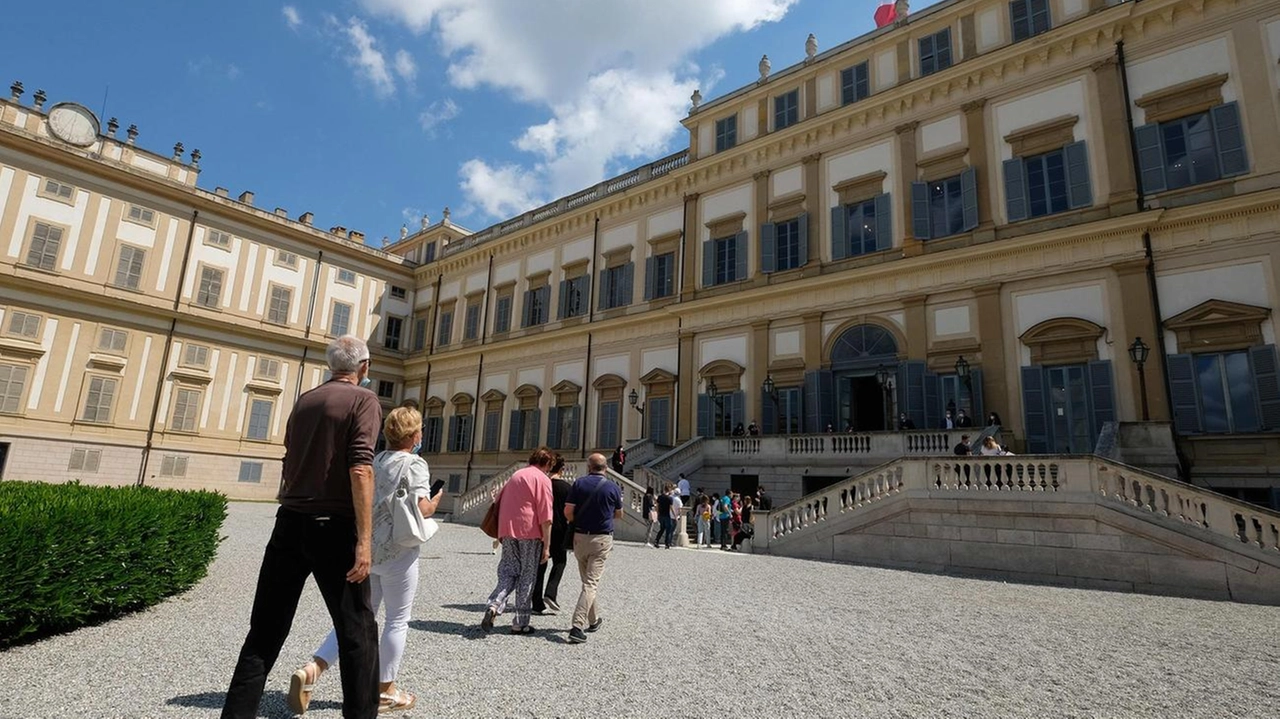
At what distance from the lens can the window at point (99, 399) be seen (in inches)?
1003

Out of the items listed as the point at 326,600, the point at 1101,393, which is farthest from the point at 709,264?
the point at 326,600

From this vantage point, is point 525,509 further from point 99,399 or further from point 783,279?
point 99,399

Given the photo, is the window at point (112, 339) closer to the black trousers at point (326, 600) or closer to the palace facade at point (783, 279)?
the palace facade at point (783, 279)

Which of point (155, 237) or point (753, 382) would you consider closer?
point (753, 382)

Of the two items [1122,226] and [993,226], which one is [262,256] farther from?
[1122,226]

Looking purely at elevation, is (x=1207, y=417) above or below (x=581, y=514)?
above

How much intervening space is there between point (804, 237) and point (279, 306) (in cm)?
2394

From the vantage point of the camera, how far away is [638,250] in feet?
88.0

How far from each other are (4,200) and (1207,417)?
122 ft

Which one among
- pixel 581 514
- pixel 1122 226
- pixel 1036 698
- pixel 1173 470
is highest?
pixel 1122 226

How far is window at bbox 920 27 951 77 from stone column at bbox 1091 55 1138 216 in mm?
4073

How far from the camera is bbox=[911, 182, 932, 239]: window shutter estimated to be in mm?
19344

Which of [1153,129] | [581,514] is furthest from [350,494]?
[1153,129]

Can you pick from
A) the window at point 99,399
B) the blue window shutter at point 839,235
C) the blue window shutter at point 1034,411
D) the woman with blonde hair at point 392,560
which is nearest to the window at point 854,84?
the blue window shutter at point 839,235
